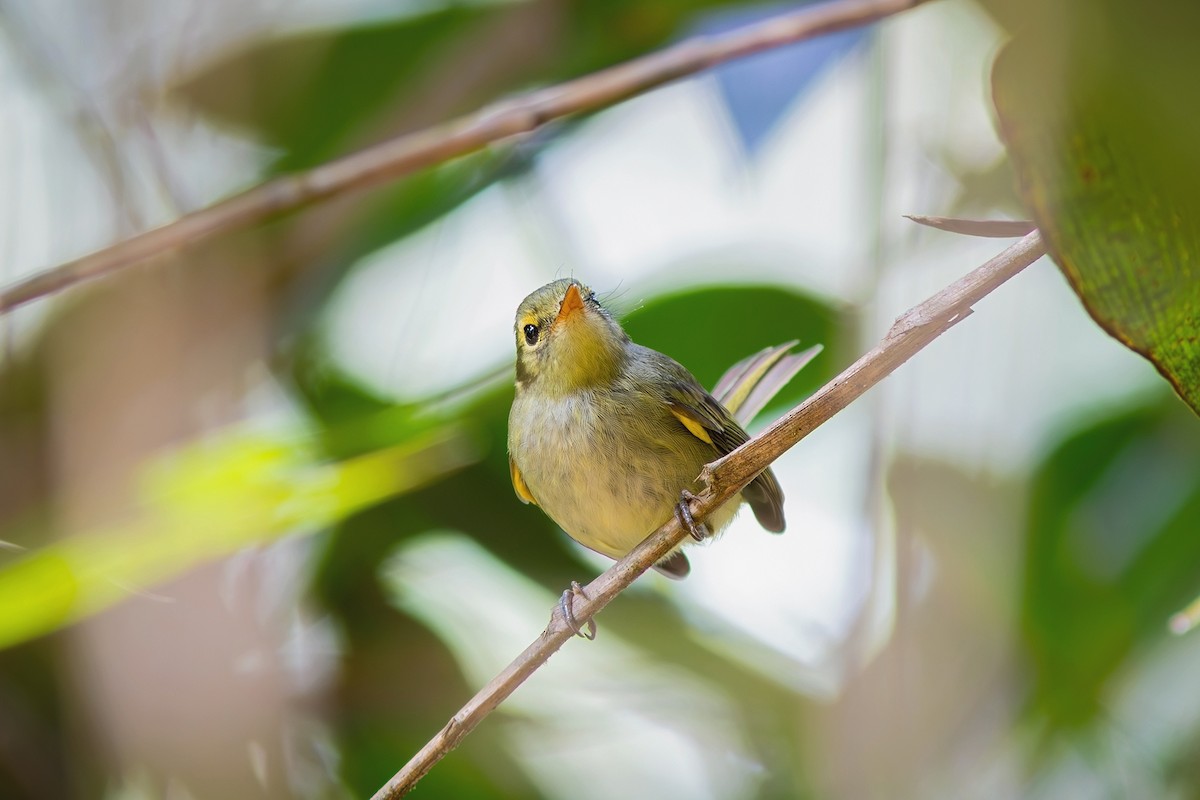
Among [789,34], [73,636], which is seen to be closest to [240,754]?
[73,636]

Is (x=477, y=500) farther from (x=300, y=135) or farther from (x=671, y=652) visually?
(x=300, y=135)

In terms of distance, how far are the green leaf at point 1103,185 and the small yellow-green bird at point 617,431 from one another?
1.33 meters

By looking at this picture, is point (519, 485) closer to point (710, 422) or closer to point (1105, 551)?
point (710, 422)

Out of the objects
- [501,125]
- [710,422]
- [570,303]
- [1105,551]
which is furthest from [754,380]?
[501,125]

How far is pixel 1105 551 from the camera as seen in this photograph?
6.52 ft

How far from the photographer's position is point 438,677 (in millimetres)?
2150

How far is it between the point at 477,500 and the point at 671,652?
1.63 feet

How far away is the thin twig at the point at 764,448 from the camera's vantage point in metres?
0.90

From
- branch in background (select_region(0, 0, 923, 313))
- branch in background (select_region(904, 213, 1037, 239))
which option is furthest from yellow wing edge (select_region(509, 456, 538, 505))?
branch in background (select_region(904, 213, 1037, 239))

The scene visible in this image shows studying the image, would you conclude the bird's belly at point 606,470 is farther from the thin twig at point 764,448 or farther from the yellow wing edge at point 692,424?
the thin twig at point 764,448

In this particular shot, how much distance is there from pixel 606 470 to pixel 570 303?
35cm

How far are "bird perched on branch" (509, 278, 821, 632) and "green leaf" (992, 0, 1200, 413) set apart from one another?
4.38 ft

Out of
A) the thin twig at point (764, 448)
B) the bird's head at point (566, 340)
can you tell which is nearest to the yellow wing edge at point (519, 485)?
the bird's head at point (566, 340)

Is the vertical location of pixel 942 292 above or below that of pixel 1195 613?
above
